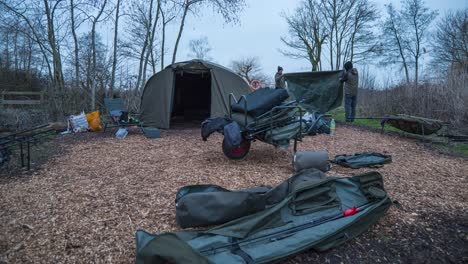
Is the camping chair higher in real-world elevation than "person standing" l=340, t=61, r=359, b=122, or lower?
lower

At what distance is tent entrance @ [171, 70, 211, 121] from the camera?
1185 cm

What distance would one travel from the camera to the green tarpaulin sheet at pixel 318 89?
8664 mm

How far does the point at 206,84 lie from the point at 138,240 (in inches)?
412

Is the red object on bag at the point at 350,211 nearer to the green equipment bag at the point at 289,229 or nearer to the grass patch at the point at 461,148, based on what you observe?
the green equipment bag at the point at 289,229

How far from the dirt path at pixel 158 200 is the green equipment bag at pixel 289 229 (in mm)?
118

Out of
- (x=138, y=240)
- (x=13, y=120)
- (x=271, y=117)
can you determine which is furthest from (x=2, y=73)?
(x=138, y=240)

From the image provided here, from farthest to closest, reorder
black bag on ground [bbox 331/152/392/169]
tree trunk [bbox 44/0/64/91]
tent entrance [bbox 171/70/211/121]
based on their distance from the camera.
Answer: tent entrance [bbox 171/70/211/121], tree trunk [bbox 44/0/64/91], black bag on ground [bbox 331/152/392/169]

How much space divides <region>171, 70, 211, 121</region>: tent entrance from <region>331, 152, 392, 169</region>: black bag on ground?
7.73 m

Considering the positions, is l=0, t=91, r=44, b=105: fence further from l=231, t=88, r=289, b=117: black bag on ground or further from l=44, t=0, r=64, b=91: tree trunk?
l=231, t=88, r=289, b=117: black bag on ground

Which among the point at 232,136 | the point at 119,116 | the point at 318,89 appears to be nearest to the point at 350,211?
the point at 232,136

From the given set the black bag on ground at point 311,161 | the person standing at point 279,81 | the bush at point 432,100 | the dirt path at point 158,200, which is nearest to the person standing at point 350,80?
the bush at point 432,100

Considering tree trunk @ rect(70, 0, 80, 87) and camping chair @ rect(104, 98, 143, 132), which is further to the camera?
tree trunk @ rect(70, 0, 80, 87)

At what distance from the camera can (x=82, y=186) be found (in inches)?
139

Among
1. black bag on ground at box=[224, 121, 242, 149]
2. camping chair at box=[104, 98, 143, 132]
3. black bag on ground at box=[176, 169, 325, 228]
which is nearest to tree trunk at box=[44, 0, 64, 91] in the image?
camping chair at box=[104, 98, 143, 132]
